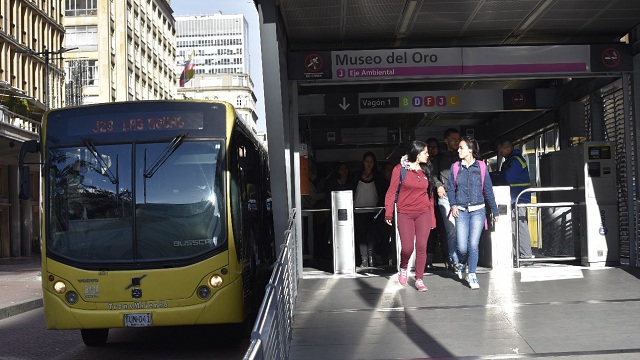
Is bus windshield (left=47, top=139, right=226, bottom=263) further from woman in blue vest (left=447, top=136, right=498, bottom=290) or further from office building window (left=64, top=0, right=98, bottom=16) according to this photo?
office building window (left=64, top=0, right=98, bottom=16)

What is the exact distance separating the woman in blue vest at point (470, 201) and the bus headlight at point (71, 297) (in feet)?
15.1

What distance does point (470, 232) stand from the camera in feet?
36.8

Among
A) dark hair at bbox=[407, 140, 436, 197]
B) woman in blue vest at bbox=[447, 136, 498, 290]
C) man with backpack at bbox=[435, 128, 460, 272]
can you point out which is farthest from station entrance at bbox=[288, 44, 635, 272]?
woman in blue vest at bbox=[447, 136, 498, 290]

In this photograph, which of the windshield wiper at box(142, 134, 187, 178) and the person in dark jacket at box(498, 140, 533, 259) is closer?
the windshield wiper at box(142, 134, 187, 178)

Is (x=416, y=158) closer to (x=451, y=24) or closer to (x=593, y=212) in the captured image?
(x=451, y=24)

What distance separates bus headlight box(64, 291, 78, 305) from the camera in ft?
32.4

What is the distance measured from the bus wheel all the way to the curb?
4.51 meters

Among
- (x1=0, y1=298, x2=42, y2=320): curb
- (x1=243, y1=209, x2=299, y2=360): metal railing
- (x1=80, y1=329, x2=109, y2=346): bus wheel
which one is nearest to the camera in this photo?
(x1=243, y1=209, x2=299, y2=360): metal railing

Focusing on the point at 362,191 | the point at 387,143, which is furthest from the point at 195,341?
the point at 387,143

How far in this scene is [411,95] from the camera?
17.1 metres

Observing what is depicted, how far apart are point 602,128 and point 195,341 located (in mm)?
8174

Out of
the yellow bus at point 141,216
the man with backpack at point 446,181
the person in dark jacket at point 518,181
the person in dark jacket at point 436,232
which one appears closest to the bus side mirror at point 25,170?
the yellow bus at point 141,216

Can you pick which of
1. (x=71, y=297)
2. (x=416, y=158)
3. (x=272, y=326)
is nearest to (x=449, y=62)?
(x=416, y=158)

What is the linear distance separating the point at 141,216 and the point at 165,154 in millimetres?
751
